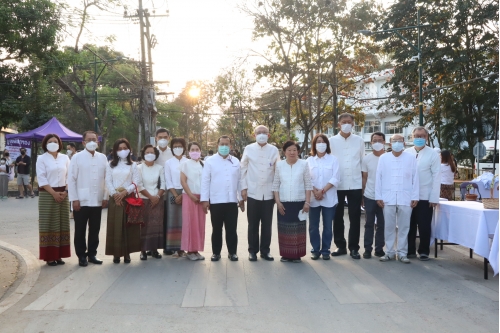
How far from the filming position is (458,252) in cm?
962

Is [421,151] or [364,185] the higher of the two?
[421,151]

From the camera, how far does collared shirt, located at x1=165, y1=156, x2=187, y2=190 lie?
8.96 meters

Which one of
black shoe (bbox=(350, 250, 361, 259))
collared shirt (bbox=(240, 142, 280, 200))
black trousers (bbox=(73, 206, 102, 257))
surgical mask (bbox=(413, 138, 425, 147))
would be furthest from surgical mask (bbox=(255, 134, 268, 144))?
black trousers (bbox=(73, 206, 102, 257))

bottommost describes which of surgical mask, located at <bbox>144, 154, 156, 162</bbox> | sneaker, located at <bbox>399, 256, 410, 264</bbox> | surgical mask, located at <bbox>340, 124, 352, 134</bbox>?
sneaker, located at <bbox>399, 256, 410, 264</bbox>

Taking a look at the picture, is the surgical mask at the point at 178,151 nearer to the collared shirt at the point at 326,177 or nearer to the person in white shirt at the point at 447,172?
the collared shirt at the point at 326,177

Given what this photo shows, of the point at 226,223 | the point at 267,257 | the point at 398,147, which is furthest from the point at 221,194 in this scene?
the point at 398,147

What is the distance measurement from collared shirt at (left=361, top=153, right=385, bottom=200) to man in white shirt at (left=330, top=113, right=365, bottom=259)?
Answer: 0.10m

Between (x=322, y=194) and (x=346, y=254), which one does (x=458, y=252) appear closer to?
(x=346, y=254)

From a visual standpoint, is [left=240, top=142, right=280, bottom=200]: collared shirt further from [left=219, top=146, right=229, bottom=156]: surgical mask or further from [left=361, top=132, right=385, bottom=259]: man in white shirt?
[left=361, top=132, right=385, bottom=259]: man in white shirt

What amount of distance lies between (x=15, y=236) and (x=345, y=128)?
291 inches

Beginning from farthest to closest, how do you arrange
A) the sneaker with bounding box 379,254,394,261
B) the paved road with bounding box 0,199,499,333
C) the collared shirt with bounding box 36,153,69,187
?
the sneaker with bounding box 379,254,394,261, the collared shirt with bounding box 36,153,69,187, the paved road with bounding box 0,199,499,333

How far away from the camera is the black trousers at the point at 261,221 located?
8.77 meters

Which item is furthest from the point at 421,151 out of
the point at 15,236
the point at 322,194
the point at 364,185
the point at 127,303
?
the point at 15,236

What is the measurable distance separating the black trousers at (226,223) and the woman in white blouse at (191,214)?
7.4 inches
